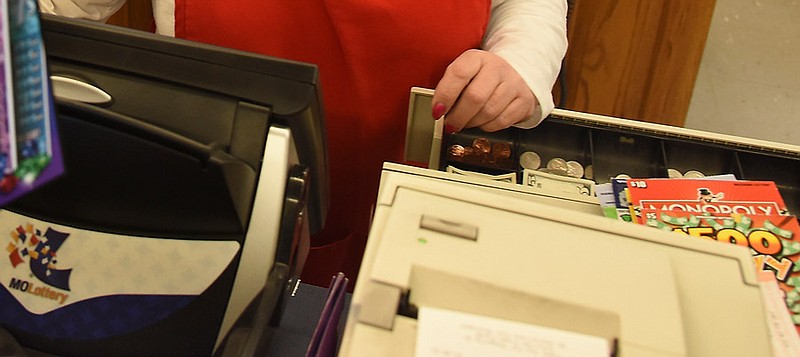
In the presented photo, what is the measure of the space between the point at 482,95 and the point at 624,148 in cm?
19

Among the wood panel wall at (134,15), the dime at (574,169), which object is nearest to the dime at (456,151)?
the dime at (574,169)

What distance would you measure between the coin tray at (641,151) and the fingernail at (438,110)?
5 cm

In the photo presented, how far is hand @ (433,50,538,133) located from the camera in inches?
30.9

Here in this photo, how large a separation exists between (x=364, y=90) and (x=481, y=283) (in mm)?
519

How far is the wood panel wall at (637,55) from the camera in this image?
1729 millimetres

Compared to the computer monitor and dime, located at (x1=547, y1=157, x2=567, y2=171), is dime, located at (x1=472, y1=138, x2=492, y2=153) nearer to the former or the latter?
dime, located at (x1=547, y1=157, x2=567, y2=171)

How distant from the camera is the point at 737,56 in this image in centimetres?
275

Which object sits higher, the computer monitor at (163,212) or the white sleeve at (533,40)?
the white sleeve at (533,40)

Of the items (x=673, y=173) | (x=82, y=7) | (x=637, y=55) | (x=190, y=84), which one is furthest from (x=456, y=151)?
(x=637, y=55)

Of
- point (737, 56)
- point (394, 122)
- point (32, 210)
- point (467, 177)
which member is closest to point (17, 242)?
point (32, 210)

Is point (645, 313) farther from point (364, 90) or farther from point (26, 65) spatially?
point (364, 90)

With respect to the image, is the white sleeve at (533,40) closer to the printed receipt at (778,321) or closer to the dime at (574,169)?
the dime at (574,169)

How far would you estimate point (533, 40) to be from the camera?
2.88ft

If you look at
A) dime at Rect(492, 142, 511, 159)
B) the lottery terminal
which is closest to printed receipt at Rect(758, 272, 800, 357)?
the lottery terminal
